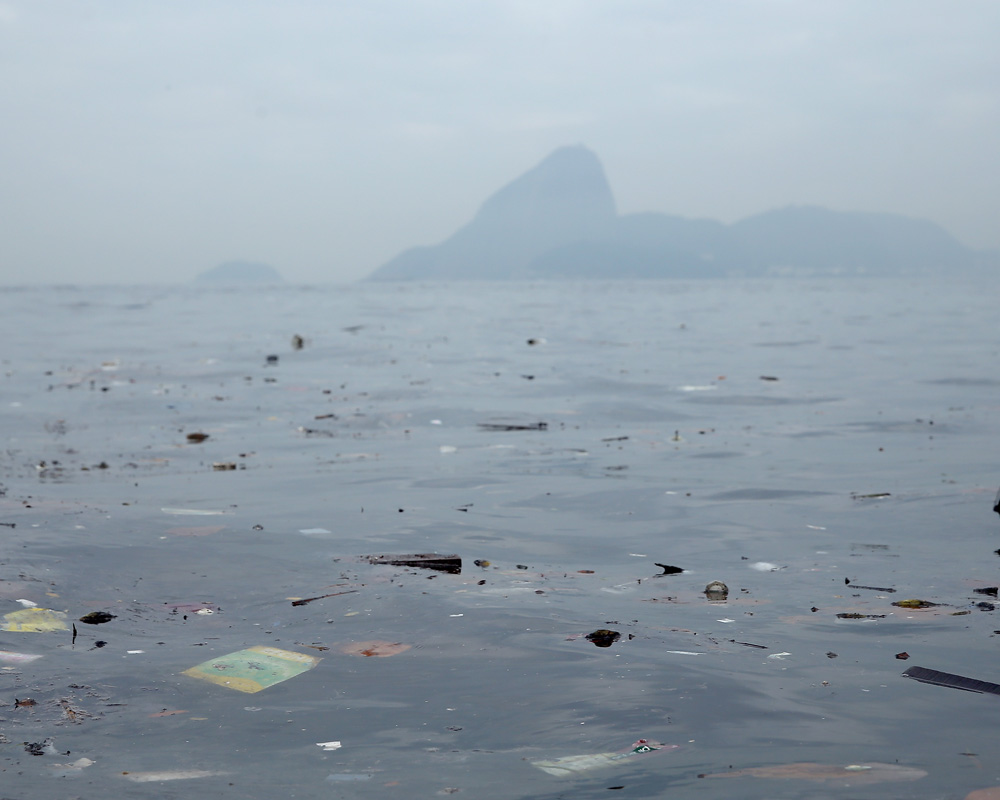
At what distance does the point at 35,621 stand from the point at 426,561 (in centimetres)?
175

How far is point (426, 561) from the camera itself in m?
4.80

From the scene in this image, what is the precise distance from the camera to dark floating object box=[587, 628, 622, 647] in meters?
3.59

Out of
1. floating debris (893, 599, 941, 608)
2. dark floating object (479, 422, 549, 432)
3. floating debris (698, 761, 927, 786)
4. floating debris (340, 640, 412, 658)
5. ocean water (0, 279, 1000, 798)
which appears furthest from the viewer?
dark floating object (479, 422, 549, 432)

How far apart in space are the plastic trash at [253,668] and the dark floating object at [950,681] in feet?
6.71

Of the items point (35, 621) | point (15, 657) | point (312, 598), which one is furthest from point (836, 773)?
point (35, 621)

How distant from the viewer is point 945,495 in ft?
20.5

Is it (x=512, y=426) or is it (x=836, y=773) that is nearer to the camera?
(x=836, y=773)

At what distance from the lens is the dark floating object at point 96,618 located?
394 cm

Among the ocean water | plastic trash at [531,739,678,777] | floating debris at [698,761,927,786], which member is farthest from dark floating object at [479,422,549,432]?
floating debris at [698,761,927,786]

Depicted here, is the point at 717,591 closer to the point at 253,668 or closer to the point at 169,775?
the point at 253,668

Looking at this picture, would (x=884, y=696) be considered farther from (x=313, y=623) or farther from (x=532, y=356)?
(x=532, y=356)

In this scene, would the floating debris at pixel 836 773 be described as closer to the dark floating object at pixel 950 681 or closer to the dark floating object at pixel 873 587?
the dark floating object at pixel 950 681

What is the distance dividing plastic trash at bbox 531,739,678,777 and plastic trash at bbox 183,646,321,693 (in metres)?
1.09

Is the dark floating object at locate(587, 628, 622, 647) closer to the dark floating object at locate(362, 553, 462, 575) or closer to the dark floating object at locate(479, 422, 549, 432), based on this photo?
the dark floating object at locate(362, 553, 462, 575)
